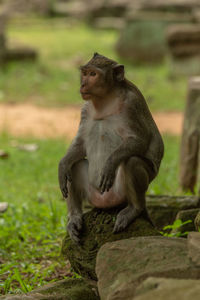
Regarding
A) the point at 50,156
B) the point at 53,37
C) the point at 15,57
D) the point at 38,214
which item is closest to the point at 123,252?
the point at 38,214

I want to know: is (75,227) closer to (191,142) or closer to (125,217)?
(125,217)

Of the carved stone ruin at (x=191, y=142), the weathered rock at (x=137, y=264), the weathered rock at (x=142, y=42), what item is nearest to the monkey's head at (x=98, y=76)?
the weathered rock at (x=137, y=264)

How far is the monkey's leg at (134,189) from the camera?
354cm

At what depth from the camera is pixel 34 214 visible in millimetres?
5445

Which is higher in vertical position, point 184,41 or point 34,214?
point 184,41

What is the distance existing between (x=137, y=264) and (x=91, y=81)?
119 centimetres

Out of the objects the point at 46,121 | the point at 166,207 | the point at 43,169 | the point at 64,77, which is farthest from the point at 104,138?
the point at 64,77

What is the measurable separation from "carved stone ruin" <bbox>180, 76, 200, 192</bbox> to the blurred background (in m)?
0.19

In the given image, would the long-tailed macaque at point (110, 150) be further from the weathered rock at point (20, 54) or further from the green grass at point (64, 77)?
the weathered rock at point (20, 54)

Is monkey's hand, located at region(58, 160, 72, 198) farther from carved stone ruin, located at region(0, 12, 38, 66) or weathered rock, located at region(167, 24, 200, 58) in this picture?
carved stone ruin, located at region(0, 12, 38, 66)

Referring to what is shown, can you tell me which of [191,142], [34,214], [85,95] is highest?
[85,95]

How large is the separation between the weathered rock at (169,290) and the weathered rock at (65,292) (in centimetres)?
84

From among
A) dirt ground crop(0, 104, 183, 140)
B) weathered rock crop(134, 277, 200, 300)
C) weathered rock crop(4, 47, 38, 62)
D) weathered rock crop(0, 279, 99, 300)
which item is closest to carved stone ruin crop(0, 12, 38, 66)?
weathered rock crop(4, 47, 38, 62)

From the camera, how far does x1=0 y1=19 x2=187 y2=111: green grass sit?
1170 centimetres
